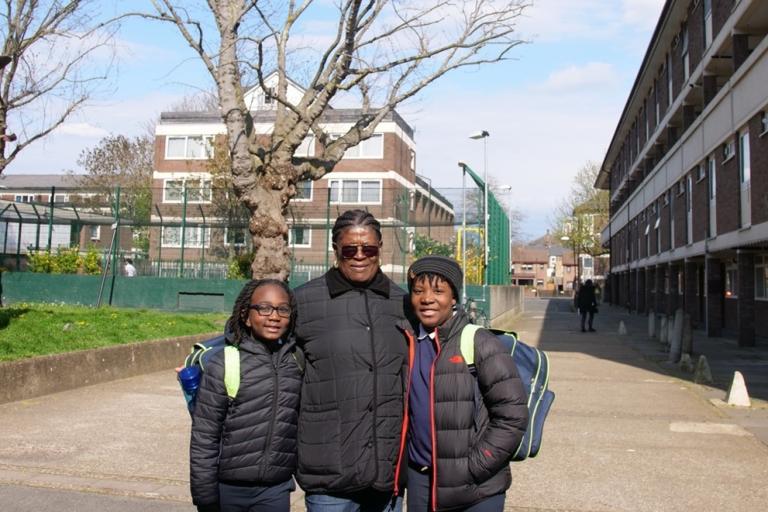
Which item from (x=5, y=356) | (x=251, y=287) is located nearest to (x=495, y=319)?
(x=5, y=356)

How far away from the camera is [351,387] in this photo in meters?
3.10

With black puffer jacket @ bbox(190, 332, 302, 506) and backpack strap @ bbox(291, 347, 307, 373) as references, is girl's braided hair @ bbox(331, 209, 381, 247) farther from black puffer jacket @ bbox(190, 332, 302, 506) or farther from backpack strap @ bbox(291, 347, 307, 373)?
black puffer jacket @ bbox(190, 332, 302, 506)

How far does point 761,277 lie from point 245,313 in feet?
70.9

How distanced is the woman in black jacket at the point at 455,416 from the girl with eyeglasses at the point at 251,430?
504 millimetres

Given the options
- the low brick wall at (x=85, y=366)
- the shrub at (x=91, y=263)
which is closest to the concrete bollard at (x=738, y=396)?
the low brick wall at (x=85, y=366)

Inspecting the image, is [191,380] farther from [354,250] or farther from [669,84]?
[669,84]

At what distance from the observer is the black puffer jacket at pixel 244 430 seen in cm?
309

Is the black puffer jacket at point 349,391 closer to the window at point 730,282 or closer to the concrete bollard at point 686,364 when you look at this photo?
the concrete bollard at point 686,364

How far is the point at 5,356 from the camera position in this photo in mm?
9156

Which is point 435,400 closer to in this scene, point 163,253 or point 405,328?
point 405,328

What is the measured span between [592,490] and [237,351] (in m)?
3.62

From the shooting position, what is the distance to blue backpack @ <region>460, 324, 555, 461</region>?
3.12 meters

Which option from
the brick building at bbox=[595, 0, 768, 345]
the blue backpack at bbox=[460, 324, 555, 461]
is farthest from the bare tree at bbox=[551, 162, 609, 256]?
the blue backpack at bbox=[460, 324, 555, 461]

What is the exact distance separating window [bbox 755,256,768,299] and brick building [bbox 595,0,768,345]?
0.11 ft
